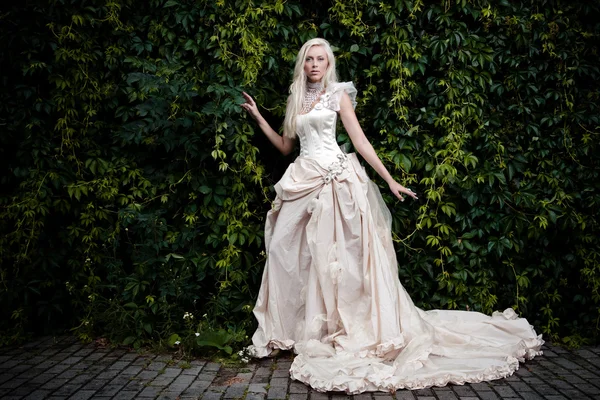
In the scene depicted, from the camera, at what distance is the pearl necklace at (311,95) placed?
12.5 feet

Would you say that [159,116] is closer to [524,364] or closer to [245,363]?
[245,363]

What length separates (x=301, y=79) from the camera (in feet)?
12.5

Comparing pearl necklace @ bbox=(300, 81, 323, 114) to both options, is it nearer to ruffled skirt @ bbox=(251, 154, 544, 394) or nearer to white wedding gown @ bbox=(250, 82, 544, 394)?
white wedding gown @ bbox=(250, 82, 544, 394)

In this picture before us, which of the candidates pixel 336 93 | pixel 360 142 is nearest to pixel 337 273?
pixel 360 142

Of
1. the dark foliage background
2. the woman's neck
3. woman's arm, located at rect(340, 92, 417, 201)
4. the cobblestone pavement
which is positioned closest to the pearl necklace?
the woman's neck

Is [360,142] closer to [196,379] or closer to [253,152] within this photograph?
[253,152]

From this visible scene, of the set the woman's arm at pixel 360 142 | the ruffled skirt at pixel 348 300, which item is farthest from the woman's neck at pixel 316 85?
the ruffled skirt at pixel 348 300

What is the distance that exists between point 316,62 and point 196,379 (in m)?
2.17

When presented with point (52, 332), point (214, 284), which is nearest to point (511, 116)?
point (214, 284)

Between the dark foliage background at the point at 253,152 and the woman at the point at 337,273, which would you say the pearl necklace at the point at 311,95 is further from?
the dark foliage background at the point at 253,152

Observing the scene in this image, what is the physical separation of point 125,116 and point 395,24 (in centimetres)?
205

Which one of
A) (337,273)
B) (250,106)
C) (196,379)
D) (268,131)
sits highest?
(250,106)

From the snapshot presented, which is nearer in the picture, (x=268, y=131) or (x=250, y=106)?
(x=250, y=106)

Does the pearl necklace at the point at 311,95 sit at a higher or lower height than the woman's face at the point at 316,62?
lower
